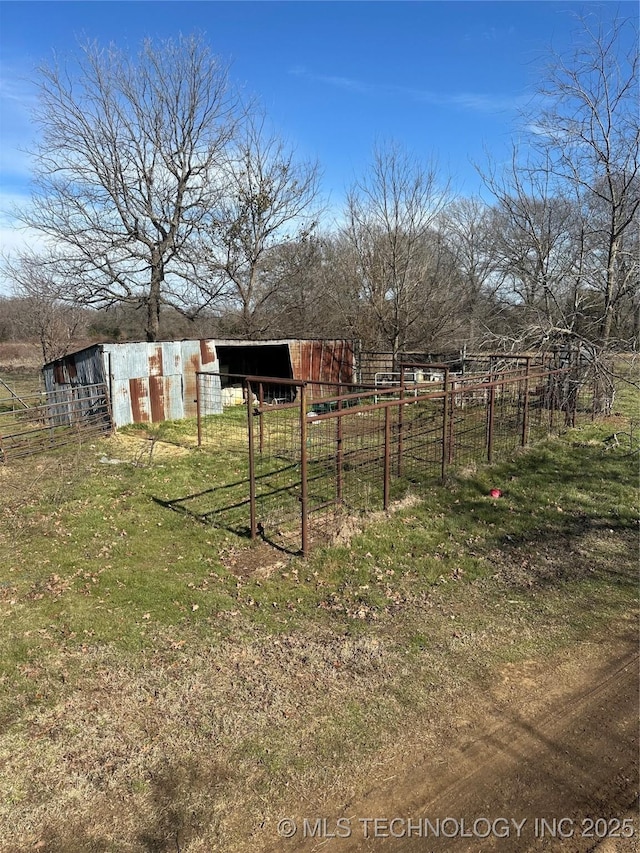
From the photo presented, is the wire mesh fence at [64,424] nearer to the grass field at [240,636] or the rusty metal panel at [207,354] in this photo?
the grass field at [240,636]

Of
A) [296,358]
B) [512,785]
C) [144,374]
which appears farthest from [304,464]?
[296,358]

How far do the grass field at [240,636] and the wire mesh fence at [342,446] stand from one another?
45 centimetres

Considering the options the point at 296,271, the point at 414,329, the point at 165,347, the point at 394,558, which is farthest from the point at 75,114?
the point at 394,558

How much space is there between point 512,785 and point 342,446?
655cm

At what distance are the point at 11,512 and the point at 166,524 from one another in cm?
227

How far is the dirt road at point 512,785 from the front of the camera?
263 cm

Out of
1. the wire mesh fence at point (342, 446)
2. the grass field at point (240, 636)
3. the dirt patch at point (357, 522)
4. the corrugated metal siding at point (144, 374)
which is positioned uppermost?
the corrugated metal siding at point (144, 374)

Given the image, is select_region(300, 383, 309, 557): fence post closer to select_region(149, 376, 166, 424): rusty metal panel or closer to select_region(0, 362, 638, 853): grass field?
select_region(0, 362, 638, 853): grass field

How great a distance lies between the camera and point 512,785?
292cm

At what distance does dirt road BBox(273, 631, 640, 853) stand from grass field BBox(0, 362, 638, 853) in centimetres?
19

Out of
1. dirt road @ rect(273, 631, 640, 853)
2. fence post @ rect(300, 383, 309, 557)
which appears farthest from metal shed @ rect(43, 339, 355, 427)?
dirt road @ rect(273, 631, 640, 853)

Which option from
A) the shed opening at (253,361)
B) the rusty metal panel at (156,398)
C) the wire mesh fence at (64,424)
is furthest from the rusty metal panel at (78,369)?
the shed opening at (253,361)

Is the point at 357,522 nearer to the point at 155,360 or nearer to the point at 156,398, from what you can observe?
the point at 156,398

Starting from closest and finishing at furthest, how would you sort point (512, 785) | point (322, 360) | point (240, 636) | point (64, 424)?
1. point (512, 785)
2. point (240, 636)
3. point (64, 424)
4. point (322, 360)
